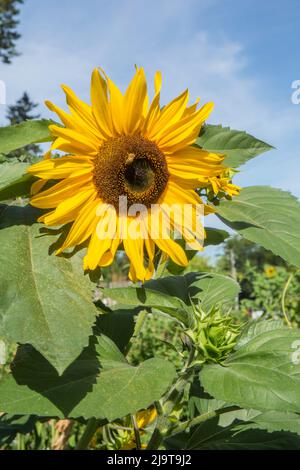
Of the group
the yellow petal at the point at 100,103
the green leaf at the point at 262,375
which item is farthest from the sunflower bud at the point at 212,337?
the yellow petal at the point at 100,103

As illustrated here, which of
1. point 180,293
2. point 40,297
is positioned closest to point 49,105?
point 40,297

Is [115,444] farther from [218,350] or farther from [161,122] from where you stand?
[161,122]

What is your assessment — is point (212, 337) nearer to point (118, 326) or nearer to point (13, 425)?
point (118, 326)

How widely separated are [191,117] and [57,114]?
0.15 metres

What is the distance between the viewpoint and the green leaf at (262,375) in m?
0.58

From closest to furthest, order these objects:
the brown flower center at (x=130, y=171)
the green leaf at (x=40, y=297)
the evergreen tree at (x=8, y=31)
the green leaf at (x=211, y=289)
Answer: the green leaf at (x=40, y=297)
the brown flower center at (x=130, y=171)
the green leaf at (x=211, y=289)
the evergreen tree at (x=8, y=31)

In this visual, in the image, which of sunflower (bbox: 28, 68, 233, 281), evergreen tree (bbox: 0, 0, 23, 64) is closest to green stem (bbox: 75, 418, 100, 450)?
sunflower (bbox: 28, 68, 233, 281)

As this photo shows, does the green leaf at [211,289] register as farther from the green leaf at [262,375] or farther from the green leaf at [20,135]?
the green leaf at [20,135]

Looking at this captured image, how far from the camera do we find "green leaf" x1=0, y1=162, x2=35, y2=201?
1.86ft

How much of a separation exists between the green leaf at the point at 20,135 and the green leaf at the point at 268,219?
0.23 metres

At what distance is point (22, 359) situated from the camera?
2.10ft

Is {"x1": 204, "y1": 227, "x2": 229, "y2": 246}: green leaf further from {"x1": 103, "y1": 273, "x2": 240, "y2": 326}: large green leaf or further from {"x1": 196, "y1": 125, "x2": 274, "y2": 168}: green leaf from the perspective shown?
{"x1": 196, "y1": 125, "x2": 274, "y2": 168}: green leaf

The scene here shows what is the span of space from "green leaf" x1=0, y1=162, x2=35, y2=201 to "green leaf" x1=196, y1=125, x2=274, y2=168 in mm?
211

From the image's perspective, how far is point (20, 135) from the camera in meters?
0.56
